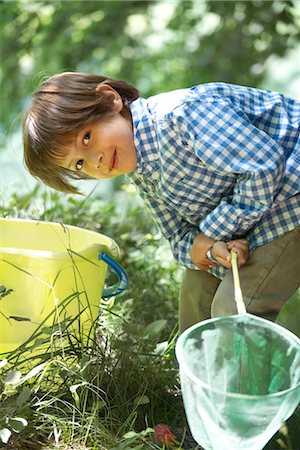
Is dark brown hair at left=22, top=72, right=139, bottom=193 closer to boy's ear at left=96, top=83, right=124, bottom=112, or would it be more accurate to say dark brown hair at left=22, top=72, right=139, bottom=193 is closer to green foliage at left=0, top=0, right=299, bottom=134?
boy's ear at left=96, top=83, right=124, bottom=112

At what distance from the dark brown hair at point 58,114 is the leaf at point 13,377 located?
0.53 meters

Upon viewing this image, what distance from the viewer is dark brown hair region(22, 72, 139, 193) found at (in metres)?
2.13

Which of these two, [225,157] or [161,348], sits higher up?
[225,157]

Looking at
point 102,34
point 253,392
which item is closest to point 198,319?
point 253,392

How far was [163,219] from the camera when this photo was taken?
236cm

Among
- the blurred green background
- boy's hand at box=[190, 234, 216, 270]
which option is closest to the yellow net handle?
boy's hand at box=[190, 234, 216, 270]

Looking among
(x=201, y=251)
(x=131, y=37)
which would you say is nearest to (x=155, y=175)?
(x=201, y=251)

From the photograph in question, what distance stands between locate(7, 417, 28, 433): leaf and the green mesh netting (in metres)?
0.36

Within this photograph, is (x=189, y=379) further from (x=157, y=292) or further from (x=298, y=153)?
(x=157, y=292)

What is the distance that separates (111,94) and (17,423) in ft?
2.80

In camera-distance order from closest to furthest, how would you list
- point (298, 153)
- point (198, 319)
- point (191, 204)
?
point (298, 153) → point (191, 204) → point (198, 319)

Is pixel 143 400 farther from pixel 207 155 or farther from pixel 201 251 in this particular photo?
pixel 207 155

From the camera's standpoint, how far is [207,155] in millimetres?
2002

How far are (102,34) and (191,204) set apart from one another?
3589 mm
